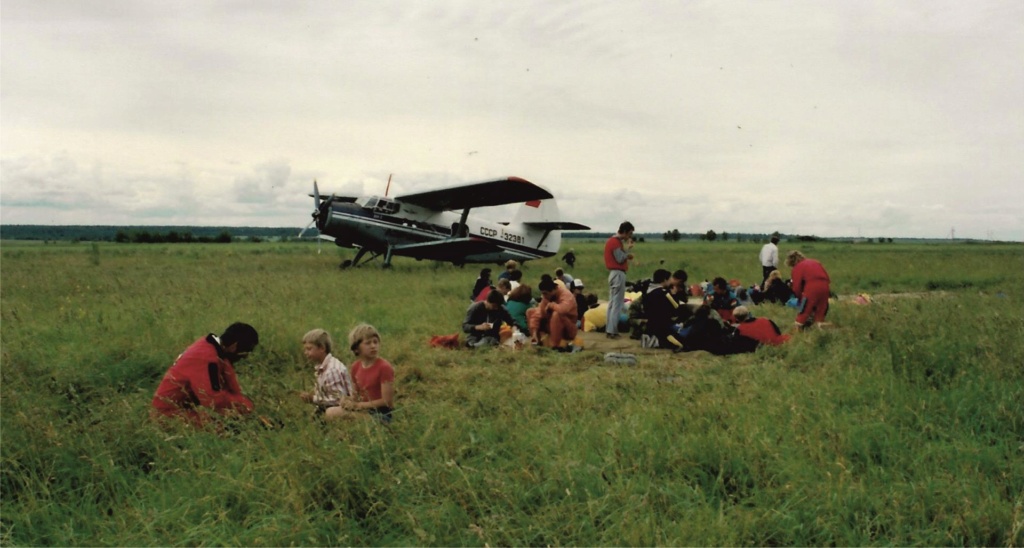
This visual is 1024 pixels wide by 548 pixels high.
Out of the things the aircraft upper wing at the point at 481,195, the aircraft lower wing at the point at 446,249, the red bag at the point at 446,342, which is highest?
the aircraft upper wing at the point at 481,195

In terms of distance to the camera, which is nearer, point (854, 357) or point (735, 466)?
point (735, 466)

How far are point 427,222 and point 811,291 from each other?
53.7 ft

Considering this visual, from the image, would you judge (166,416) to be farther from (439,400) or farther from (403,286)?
(403,286)

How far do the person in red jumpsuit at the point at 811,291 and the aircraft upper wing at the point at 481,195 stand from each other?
11772 mm

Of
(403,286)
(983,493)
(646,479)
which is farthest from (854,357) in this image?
(403,286)

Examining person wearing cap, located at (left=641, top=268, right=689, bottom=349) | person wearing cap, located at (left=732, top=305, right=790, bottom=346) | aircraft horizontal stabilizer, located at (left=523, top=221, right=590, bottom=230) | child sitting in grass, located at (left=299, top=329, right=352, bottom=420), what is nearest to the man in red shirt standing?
person wearing cap, located at (left=641, top=268, right=689, bottom=349)

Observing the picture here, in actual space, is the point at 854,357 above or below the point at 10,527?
above

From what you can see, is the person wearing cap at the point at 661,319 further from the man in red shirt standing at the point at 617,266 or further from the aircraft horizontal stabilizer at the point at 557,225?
the aircraft horizontal stabilizer at the point at 557,225

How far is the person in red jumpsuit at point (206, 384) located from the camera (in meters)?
4.48

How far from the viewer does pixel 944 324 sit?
7324 mm

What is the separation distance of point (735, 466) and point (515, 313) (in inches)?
244

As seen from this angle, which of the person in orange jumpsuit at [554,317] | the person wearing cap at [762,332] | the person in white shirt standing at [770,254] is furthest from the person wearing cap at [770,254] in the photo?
the person in orange jumpsuit at [554,317]

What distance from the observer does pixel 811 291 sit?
8.60 m

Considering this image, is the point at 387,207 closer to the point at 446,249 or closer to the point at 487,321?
the point at 446,249
